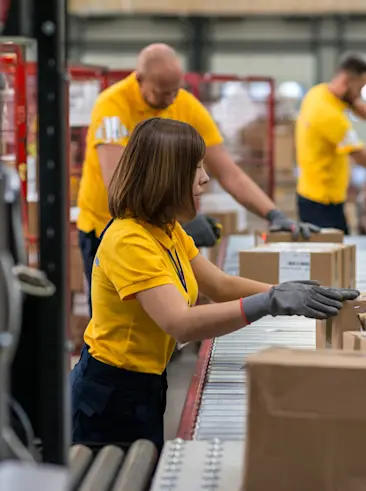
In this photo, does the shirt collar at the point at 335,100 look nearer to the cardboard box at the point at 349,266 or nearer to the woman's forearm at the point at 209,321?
the cardboard box at the point at 349,266

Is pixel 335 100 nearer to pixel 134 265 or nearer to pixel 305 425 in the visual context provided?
pixel 134 265

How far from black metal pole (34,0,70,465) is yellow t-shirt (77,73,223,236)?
7.43ft

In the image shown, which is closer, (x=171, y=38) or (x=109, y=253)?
(x=109, y=253)

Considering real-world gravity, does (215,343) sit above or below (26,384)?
below

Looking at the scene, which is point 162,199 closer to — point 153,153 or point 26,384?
point 153,153

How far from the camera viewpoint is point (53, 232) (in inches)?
53.1

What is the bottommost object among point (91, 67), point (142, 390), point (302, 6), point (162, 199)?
point (142, 390)

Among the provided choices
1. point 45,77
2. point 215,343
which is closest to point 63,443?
point 45,77

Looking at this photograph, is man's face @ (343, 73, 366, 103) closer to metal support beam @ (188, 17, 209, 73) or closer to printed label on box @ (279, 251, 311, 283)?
printed label on box @ (279, 251, 311, 283)

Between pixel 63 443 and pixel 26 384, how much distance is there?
12 cm

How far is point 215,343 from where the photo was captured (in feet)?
8.71

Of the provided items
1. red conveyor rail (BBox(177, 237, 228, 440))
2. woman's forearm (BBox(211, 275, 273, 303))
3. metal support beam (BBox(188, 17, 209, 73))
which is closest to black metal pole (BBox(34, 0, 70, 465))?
red conveyor rail (BBox(177, 237, 228, 440))

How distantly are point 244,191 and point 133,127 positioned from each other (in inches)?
29.2

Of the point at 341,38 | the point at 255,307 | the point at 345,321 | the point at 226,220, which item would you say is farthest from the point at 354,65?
the point at 341,38
